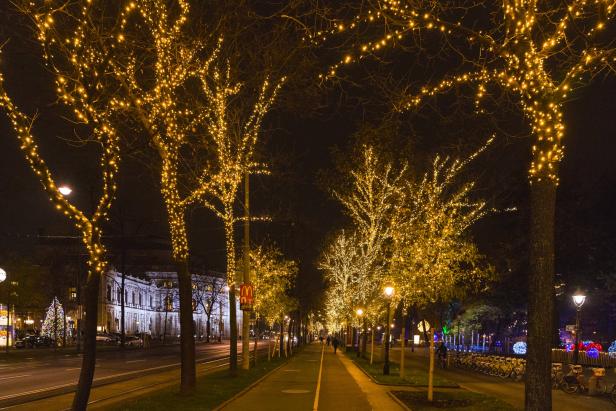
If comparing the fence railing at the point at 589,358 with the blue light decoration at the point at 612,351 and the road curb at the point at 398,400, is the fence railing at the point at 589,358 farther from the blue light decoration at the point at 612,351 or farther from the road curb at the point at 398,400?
the road curb at the point at 398,400

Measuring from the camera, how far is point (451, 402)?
1809 centimetres

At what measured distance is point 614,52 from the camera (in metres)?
9.31

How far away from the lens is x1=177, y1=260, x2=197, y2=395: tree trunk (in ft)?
54.6

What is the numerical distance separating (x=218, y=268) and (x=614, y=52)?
14297cm

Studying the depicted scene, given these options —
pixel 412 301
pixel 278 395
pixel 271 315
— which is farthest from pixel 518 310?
pixel 278 395

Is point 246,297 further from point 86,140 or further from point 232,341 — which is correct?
point 86,140

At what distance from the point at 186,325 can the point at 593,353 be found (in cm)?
3174

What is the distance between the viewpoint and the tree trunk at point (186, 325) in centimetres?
1666

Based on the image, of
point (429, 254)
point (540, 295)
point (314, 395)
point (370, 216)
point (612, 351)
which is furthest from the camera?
point (612, 351)

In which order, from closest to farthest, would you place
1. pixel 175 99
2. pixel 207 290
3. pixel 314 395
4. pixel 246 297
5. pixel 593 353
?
pixel 175 99
pixel 314 395
pixel 246 297
pixel 593 353
pixel 207 290

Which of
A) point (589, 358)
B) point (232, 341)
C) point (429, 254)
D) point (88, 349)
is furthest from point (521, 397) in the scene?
point (589, 358)

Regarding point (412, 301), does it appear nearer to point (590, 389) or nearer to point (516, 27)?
point (590, 389)

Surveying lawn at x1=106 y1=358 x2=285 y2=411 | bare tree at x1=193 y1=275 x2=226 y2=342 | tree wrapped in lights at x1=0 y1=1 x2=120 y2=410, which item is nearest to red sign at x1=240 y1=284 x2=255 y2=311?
lawn at x1=106 y1=358 x2=285 y2=411

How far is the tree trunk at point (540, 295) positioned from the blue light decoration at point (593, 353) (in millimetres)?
35174
